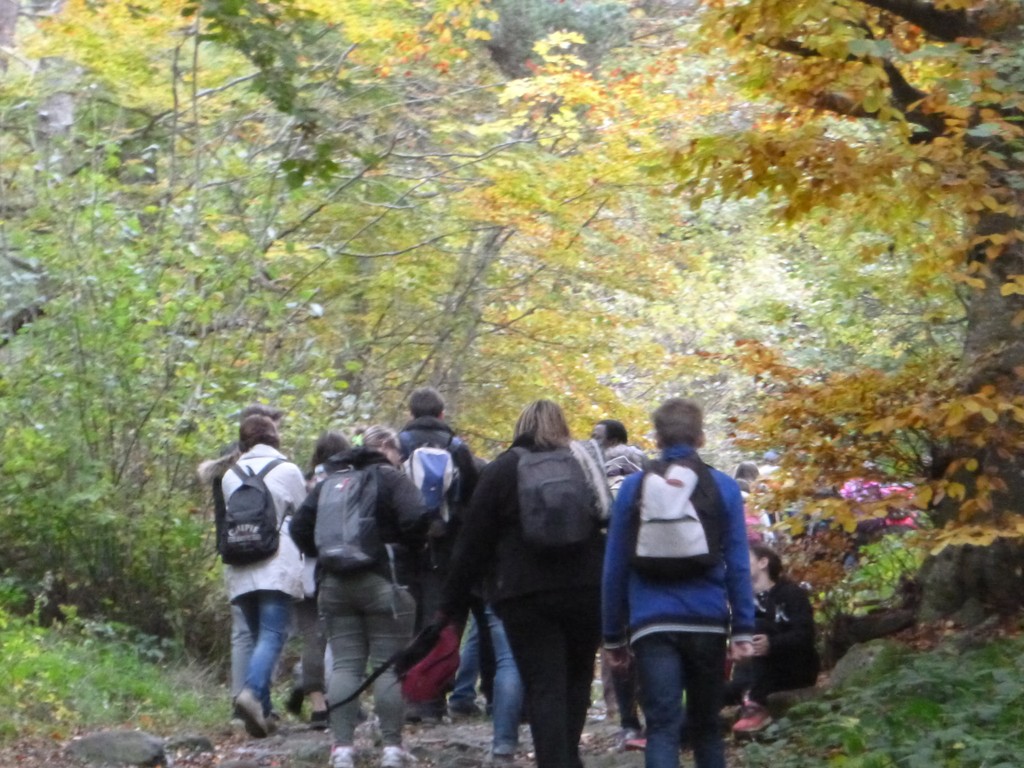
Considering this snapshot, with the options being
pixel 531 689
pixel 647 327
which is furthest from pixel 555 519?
pixel 647 327

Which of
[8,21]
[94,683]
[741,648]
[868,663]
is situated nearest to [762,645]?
[868,663]

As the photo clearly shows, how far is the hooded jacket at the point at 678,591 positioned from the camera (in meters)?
5.51

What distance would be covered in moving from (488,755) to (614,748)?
89cm

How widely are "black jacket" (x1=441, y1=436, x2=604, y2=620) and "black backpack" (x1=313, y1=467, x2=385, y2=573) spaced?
3.84ft

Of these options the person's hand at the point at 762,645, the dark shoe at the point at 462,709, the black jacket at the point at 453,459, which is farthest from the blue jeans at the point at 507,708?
the dark shoe at the point at 462,709

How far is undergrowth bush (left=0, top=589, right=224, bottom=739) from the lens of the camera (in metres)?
8.54

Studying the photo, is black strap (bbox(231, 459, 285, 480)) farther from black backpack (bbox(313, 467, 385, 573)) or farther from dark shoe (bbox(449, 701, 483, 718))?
dark shoe (bbox(449, 701, 483, 718))

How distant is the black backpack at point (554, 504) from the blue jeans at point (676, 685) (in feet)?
1.84

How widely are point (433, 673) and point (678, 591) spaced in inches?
163

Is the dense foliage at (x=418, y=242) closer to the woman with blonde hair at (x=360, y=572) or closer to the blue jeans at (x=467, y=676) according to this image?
the woman with blonde hair at (x=360, y=572)

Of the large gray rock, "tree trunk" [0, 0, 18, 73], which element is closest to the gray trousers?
the large gray rock

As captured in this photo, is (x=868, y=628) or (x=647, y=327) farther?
(x=647, y=327)

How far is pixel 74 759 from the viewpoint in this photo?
7.64 meters

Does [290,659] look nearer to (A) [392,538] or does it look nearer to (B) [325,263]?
(B) [325,263]
